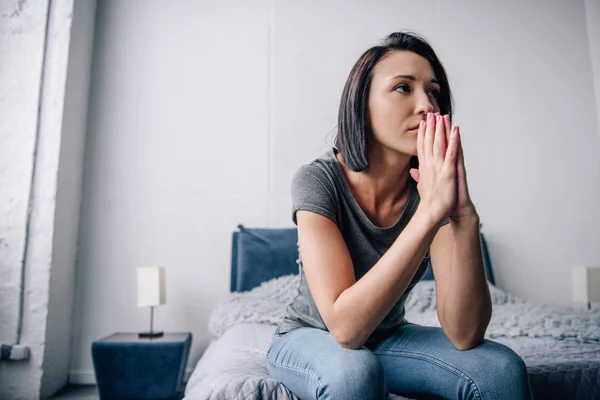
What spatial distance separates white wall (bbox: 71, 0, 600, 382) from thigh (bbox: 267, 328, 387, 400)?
186cm

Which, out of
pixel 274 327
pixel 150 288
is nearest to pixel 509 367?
pixel 274 327

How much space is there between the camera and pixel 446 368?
2.85 ft

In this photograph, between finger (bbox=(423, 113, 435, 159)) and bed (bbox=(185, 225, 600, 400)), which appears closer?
finger (bbox=(423, 113, 435, 159))

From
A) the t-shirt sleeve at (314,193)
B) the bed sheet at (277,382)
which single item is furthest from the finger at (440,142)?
the bed sheet at (277,382)

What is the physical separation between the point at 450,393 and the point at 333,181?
1.67ft

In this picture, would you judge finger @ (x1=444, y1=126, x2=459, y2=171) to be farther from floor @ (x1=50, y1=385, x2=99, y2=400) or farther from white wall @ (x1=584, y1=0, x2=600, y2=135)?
white wall @ (x1=584, y1=0, x2=600, y2=135)

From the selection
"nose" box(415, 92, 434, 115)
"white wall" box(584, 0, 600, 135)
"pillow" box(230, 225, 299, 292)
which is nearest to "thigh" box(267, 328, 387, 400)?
"nose" box(415, 92, 434, 115)

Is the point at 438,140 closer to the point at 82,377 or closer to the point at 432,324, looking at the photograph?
the point at 432,324

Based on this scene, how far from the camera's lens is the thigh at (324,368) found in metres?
0.76

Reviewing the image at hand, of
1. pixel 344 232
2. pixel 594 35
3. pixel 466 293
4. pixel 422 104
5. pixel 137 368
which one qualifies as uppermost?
pixel 594 35

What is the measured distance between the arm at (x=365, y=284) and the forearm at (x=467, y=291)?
0.35ft

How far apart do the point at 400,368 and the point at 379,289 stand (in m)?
0.25

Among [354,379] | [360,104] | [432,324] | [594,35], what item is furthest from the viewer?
[594,35]

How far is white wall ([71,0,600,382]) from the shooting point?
2732 mm
